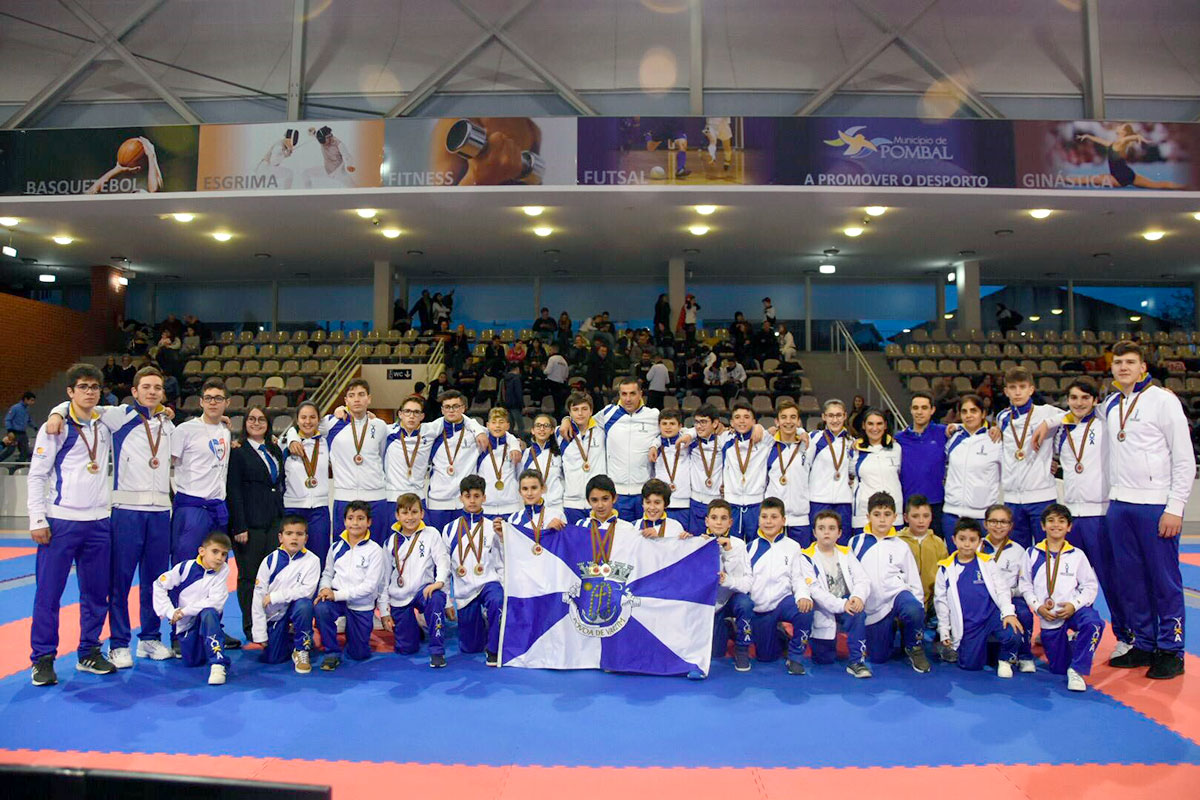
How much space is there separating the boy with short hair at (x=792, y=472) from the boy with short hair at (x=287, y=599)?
3.76 metres

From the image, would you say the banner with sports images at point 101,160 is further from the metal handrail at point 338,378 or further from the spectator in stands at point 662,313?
the spectator in stands at point 662,313

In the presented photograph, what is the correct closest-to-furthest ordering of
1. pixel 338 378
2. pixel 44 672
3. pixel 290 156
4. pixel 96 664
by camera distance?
pixel 44 672, pixel 96 664, pixel 290 156, pixel 338 378

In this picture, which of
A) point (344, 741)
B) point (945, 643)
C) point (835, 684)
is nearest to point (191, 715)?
point (344, 741)

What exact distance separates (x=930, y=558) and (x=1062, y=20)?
1367 centimetres

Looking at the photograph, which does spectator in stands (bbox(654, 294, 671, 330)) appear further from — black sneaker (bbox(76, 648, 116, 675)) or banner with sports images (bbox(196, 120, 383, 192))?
black sneaker (bbox(76, 648, 116, 675))

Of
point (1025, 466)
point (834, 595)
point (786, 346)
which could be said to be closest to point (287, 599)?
point (834, 595)

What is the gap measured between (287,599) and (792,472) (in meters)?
4.10

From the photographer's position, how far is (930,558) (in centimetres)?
617

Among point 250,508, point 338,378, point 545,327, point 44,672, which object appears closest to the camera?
point 44,672

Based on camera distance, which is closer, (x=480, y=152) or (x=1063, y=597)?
(x=1063, y=597)

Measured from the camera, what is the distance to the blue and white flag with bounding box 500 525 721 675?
531 cm

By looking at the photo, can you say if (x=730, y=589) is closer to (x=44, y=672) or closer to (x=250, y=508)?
(x=250, y=508)

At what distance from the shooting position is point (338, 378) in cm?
1631

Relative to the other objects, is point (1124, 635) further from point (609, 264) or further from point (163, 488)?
point (609, 264)
